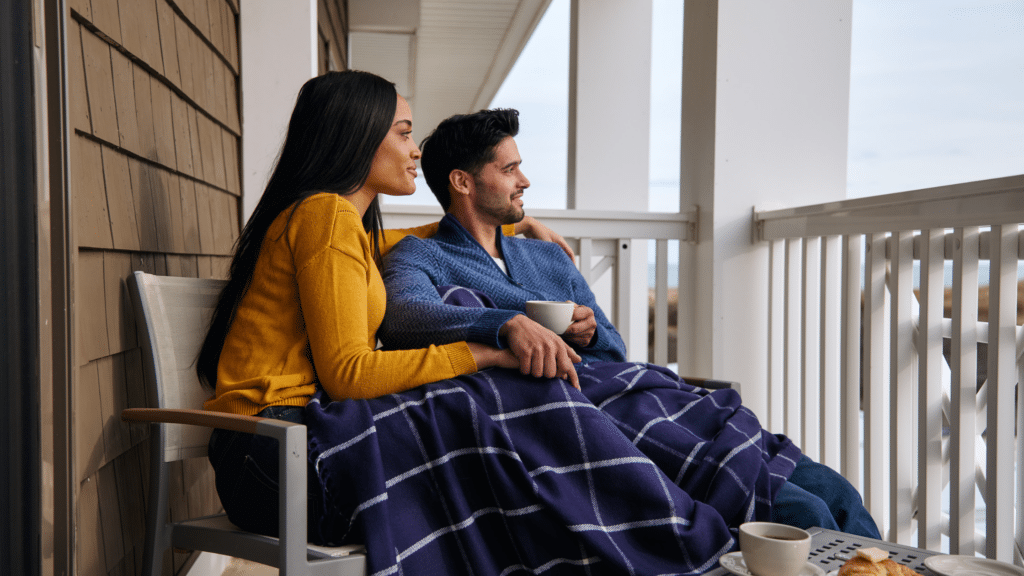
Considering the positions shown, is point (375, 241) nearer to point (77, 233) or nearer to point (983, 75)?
point (77, 233)

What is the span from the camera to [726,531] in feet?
4.11

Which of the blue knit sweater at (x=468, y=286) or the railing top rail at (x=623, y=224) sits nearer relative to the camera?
the blue knit sweater at (x=468, y=286)

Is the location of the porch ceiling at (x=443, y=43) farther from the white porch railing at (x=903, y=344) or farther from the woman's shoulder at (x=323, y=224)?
the woman's shoulder at (x=323, y=224)

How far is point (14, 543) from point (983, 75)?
880cm

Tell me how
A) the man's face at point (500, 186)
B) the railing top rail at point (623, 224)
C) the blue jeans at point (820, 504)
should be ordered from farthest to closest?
1. the railing top rail at point (623, 224)
2. the man's face at point (500, 186)
3. the blue jeans at point (820, 504)

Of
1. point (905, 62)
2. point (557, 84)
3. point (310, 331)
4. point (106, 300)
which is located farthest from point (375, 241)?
point (557, 84)

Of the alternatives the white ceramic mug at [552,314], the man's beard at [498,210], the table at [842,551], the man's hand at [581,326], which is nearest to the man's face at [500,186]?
the man's beard at [498,210]

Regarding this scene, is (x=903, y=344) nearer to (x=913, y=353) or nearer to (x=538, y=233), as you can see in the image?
(x=913, y=353)

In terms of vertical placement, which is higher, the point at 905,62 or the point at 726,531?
the point at 905,62

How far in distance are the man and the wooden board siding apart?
1.70 ft

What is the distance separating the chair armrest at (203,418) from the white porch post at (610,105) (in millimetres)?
2628

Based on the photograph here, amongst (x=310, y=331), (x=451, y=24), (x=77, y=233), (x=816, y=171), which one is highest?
(x=451, y=24)

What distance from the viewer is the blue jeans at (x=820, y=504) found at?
4.40ft

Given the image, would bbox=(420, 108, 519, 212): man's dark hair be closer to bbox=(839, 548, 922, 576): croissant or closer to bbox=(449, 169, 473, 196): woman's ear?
bbox=(449, 169, 473, 196): woman's ear
